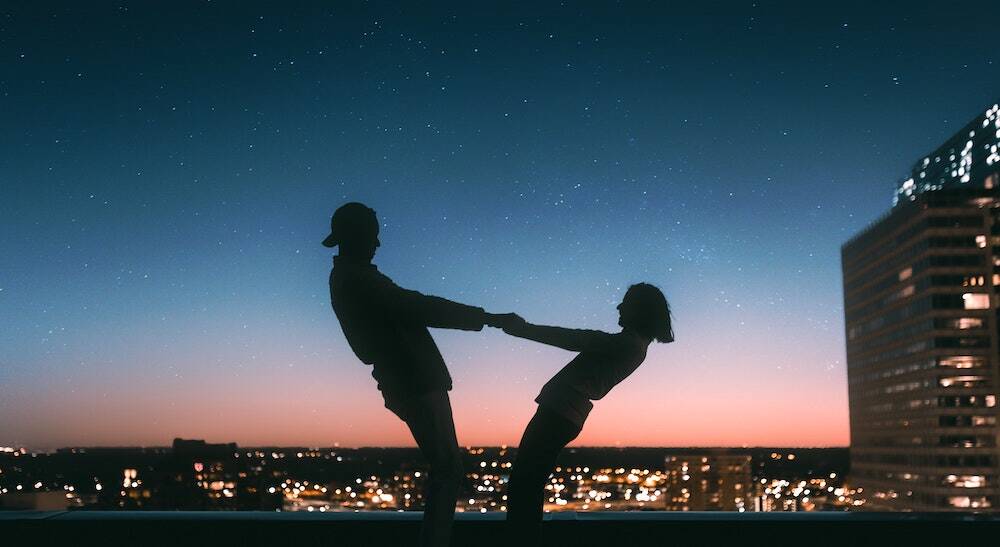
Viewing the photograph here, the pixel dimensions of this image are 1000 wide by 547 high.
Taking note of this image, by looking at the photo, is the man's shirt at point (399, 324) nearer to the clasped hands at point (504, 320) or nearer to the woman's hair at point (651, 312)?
the clasped hands at point (504, 320)

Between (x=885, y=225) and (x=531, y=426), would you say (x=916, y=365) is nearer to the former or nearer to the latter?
(x=885, y=225)

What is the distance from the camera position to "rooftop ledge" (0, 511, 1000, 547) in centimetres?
507

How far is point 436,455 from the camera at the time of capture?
3.28 m

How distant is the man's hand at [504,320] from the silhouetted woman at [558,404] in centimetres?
5

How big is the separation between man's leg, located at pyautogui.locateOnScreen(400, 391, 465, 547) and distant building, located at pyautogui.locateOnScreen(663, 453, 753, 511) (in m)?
156

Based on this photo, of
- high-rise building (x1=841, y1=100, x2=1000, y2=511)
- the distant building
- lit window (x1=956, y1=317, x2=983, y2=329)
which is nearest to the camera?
high-rise building (x1=841, y1=100, x2=1000, y2=511)

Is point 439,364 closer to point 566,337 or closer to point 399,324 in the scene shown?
point 399,324

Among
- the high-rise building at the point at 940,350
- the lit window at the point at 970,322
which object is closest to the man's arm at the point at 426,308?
the high-rise building at the point at 940,350

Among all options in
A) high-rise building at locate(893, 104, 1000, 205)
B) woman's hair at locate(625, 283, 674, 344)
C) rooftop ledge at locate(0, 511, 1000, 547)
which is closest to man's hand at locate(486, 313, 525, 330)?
woman's hair at locate(625, 283, 674, 344)

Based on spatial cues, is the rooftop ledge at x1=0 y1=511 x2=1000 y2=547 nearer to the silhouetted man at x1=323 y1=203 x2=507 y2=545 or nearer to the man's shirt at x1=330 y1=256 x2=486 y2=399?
the silhouetted man at x1=323 y1=203 x2=507 y2=545

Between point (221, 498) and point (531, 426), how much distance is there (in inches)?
4990

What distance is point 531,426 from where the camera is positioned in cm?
371

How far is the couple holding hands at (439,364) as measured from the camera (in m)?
3.29

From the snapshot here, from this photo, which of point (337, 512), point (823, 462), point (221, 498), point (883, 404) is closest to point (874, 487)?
point (883, 404)
